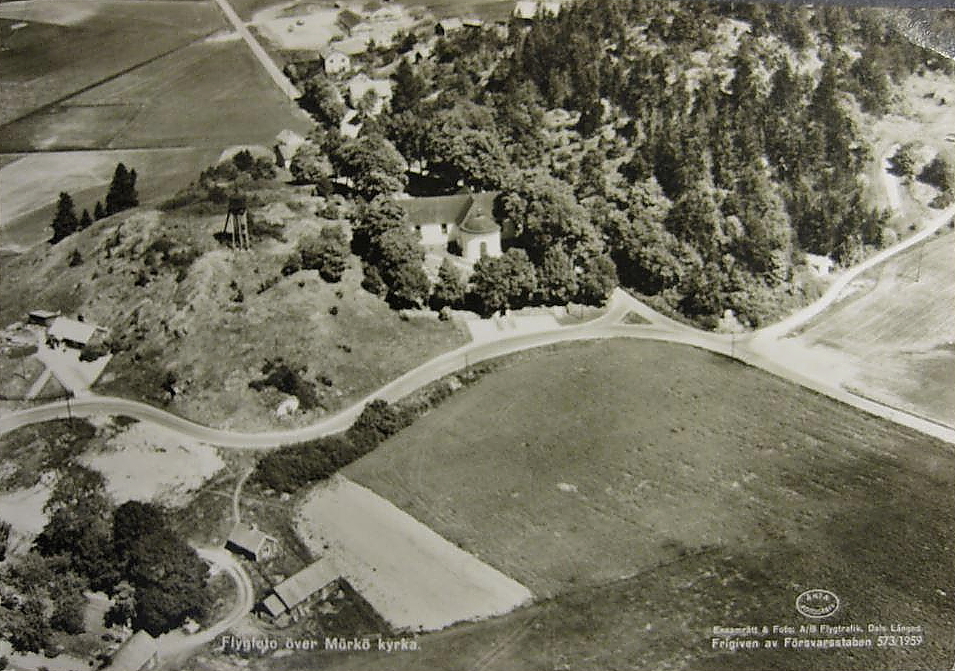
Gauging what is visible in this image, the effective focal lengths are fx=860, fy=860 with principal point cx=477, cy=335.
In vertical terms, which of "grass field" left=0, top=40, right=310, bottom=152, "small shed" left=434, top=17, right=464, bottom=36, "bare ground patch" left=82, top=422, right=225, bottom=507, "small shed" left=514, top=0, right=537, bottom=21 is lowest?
"bare ground patch" left=82, top=422, right=225, bottom=507

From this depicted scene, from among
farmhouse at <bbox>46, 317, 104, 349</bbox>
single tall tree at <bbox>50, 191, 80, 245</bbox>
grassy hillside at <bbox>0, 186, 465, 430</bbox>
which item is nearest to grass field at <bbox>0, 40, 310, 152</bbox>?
single tall tree at <bbox>50, 191, 80, 245</bbox>

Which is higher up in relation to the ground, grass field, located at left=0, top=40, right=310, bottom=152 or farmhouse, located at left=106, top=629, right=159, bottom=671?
grass field, located at left=0, top=40, right=310, bottom=152

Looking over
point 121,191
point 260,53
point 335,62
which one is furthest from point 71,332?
point 335,62

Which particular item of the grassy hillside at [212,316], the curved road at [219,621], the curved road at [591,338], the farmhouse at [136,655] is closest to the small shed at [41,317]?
the grassy hillside at [212,316]

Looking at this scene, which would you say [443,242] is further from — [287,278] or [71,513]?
[71,513]

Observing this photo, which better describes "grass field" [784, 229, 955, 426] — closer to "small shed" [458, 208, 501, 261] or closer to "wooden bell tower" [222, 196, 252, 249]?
"small shed" [458, 208, 501, 261]

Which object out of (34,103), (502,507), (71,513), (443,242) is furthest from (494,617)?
(34,103)
